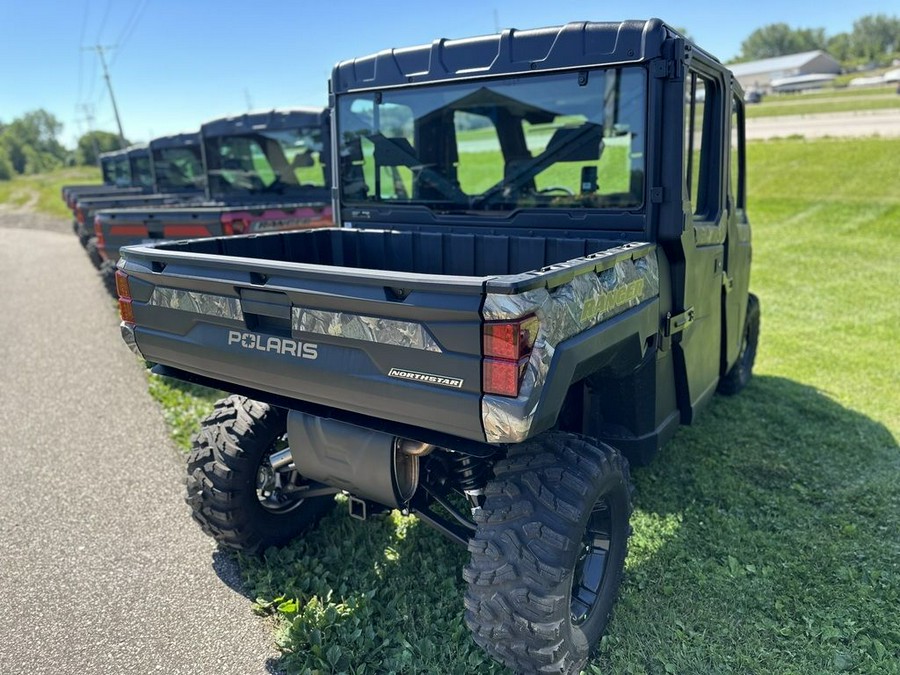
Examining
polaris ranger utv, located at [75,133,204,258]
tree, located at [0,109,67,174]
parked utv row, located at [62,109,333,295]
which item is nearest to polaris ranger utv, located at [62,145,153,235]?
polaris ranger utv, located at [75,133,204,258]

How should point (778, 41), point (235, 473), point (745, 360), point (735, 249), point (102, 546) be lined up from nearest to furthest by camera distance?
point (235, 473), point (102, 546), point (735, 249), point (745, 360), point (778, 41)

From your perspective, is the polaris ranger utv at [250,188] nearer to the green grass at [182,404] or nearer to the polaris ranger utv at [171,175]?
the green grass at [182,404]

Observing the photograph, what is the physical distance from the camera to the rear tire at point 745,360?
5094mm

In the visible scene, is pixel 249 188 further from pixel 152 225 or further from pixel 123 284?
pixel 123 284

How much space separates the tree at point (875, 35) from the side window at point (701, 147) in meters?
115

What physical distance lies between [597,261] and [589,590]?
132 centimetres

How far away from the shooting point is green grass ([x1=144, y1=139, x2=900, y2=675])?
267 centimetres

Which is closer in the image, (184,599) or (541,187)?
(184,599)

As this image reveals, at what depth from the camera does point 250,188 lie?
848 centimetres

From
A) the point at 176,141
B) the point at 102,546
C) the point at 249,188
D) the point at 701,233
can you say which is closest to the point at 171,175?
the point at 176,141

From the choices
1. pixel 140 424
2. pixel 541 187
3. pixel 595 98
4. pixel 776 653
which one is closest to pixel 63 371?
pixel 140 424

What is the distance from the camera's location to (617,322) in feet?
8.23

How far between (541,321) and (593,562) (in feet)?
4.13

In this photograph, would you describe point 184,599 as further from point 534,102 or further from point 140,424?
point 534,102
